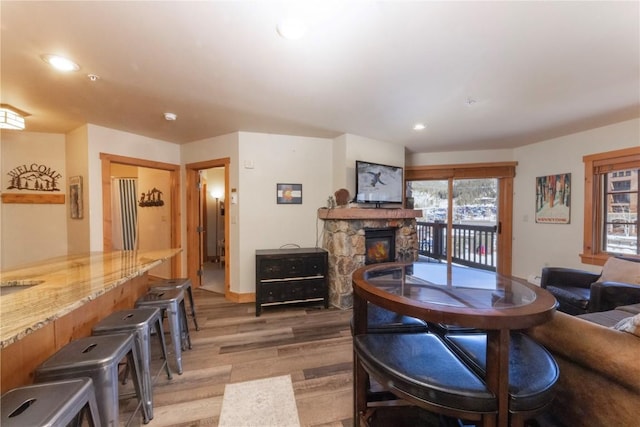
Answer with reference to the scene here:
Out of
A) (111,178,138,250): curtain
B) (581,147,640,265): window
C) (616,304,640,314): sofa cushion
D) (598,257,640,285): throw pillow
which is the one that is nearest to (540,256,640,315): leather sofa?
(598,257,640,285): throw pillow

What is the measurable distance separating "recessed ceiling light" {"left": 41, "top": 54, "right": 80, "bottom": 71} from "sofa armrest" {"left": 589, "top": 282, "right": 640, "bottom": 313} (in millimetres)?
4606

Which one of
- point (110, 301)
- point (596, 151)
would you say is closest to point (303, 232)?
point (110, 301)

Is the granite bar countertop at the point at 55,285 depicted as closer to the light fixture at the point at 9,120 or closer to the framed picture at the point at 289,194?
the light fixture at the point at 9,120

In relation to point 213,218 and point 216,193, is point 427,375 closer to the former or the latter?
point 216,193

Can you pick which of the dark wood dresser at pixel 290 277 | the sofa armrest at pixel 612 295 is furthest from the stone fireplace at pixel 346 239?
the sofa armrest at pixel 612 295

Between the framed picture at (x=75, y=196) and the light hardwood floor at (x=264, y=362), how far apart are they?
6.83 ft

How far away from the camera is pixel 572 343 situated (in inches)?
49.9

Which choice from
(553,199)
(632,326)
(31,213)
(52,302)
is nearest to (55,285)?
(52,302)

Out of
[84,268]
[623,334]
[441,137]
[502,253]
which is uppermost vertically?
[441,137]

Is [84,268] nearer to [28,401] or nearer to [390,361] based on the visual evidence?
[28,401]

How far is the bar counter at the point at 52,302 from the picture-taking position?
110 cm

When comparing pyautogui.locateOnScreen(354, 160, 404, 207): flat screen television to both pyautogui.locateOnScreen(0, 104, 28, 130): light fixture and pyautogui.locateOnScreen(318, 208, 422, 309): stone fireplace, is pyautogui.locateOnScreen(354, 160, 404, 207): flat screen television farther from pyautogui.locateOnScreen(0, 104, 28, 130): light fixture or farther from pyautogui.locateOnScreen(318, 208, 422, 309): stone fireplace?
pyautogui.locateOnScreen(0, 104, 28, 130): light fixture

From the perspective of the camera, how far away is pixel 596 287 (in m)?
2.34

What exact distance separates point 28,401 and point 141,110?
2692 millimetres
